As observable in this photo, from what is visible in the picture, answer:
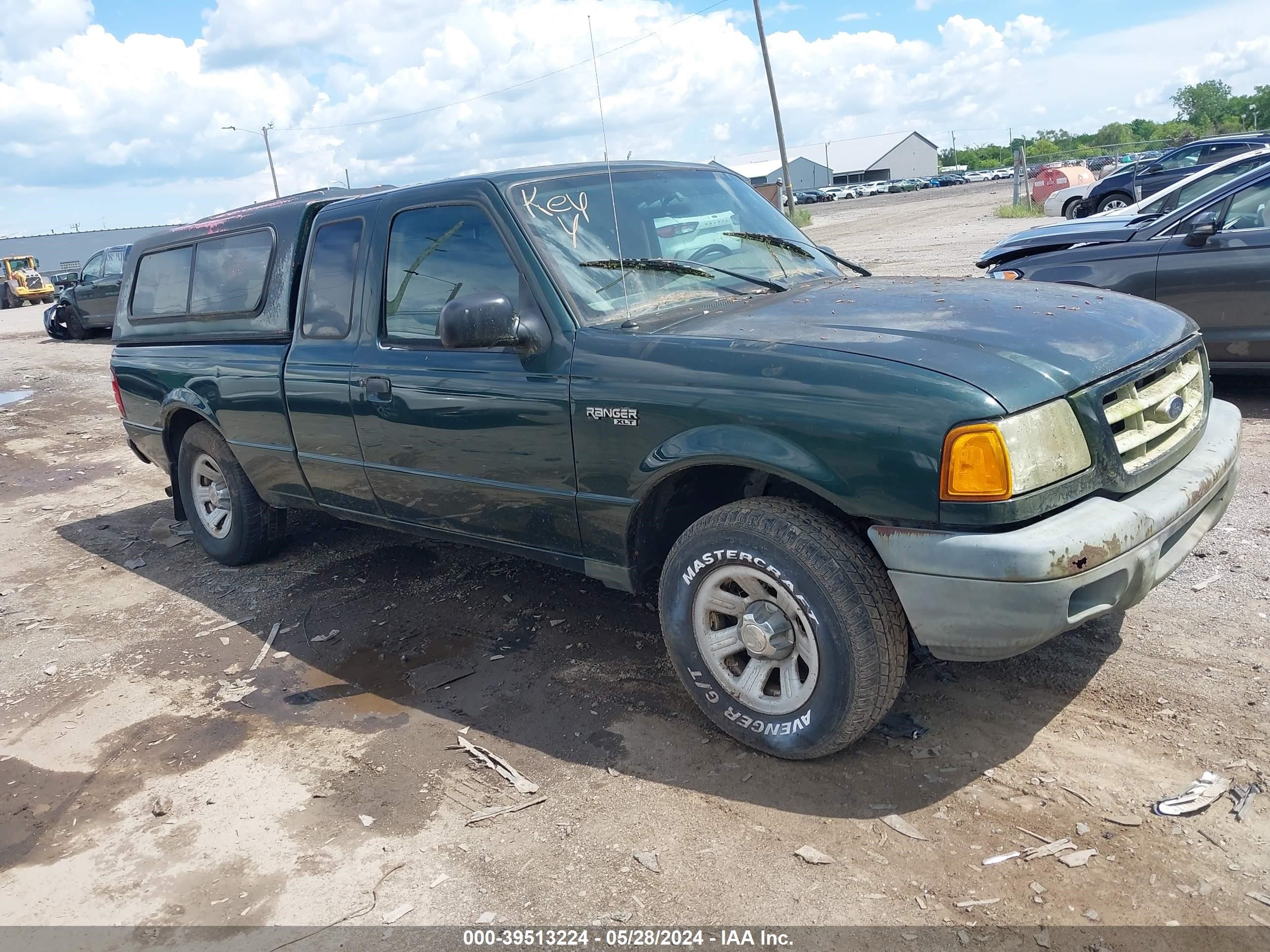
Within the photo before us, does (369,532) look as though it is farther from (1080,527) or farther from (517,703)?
(1080,527)

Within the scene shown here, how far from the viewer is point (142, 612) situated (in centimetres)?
543

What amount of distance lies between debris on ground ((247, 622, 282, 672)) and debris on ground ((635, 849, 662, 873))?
7.97 feet

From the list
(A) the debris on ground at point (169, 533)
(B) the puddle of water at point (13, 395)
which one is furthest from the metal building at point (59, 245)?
(A) the debris on ground at point (169, 533)

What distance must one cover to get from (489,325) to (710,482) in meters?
0.98

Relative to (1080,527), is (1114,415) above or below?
above

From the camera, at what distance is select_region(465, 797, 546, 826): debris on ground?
318 centimetres

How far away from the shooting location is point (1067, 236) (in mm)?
7961

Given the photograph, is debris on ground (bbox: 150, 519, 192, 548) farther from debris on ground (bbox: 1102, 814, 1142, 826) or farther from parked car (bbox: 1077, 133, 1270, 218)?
parked car (bbox: 1077, 133, 1270, 218)

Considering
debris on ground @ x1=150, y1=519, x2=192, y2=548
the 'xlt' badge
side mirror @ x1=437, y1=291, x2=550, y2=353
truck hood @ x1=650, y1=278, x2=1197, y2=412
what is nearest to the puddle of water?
debris on ground @ x1=150, y1=519, x2=192, y2=548

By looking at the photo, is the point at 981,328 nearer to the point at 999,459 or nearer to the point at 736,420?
the point at 999,459

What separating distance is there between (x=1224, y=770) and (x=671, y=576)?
5.81 feet

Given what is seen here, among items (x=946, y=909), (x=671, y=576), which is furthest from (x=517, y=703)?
(x=946, y=909)

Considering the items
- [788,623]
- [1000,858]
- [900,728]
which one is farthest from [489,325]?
[1000,858]

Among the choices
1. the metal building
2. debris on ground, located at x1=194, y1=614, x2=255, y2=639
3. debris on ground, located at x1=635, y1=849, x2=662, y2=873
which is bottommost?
debris on ground, located at x1=635, y1=849, x2=662, y2=873
